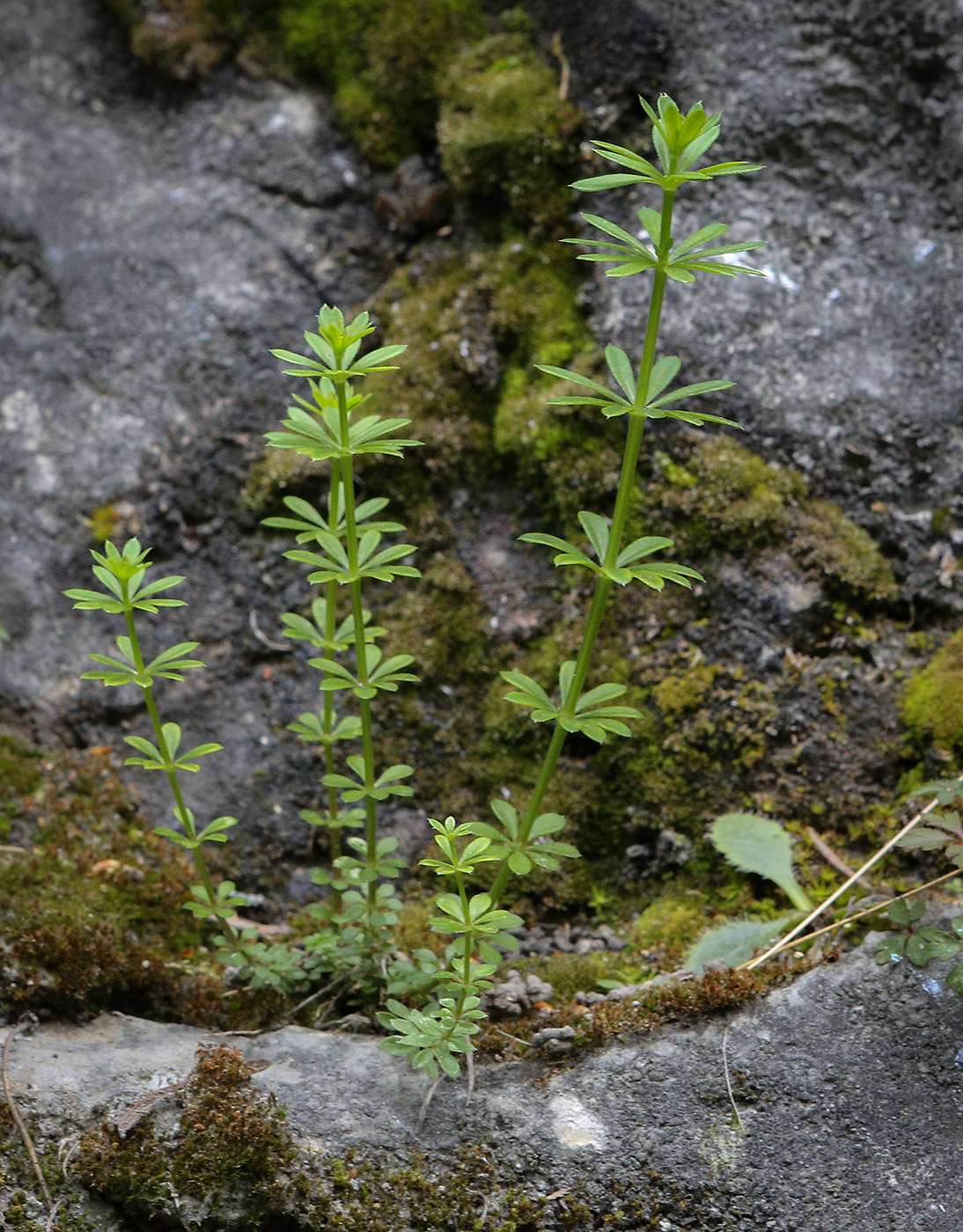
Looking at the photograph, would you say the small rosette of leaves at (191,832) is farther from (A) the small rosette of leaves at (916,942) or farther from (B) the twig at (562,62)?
(B) the twig at (562,62)

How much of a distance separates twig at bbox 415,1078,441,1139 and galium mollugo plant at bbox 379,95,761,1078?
0.17ft

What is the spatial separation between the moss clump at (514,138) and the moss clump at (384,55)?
26cm

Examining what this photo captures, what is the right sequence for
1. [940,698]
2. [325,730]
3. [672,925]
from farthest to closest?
[940,698], [672,925], [325,730]

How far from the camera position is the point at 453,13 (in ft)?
13.1

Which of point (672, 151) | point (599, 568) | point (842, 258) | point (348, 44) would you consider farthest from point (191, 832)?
point (348, 44)

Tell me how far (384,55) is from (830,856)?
3.62 meters

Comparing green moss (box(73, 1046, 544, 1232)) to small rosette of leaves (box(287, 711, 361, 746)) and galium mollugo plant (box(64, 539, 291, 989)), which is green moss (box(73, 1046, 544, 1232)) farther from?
small rosette of leaves (box(287, 711, 361, 746))

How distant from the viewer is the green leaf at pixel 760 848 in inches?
102

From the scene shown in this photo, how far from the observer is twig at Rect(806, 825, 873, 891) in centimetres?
266

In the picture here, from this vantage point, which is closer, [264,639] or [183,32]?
[264,639]

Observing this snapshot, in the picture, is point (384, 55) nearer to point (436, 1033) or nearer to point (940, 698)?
point (940, 698)

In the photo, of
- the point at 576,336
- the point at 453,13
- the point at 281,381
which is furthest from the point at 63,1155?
the point at 453,13

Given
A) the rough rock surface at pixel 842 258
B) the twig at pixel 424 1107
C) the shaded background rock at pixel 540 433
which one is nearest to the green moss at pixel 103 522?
the shaded background rock at pixel 540 433

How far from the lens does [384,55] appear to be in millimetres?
4035
